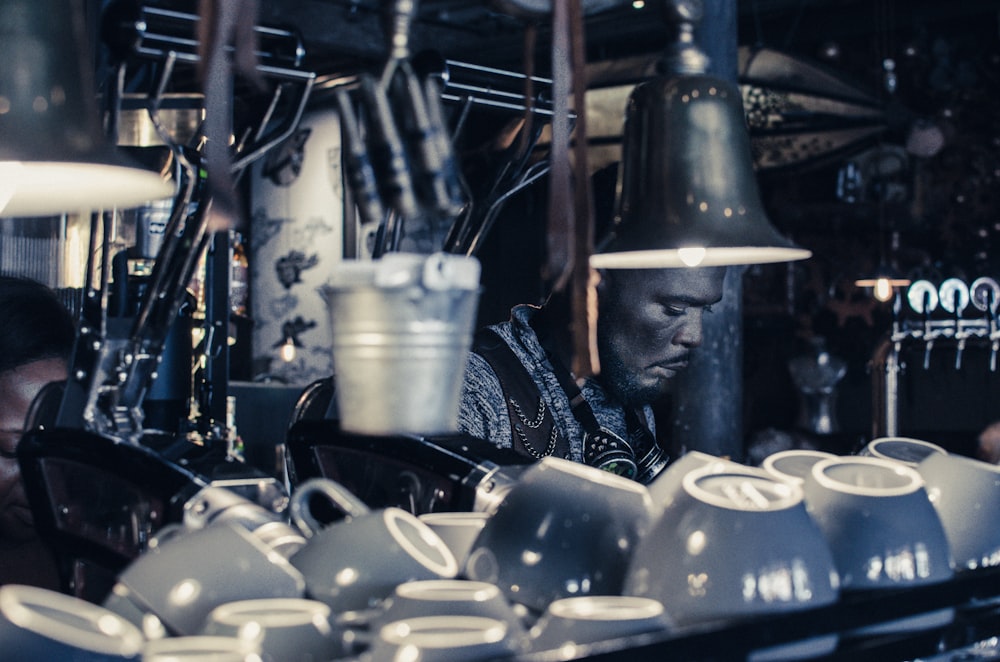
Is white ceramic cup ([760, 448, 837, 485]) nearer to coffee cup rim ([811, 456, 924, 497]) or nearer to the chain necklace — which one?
coffee cup rim ([811, 456, 924, 497])

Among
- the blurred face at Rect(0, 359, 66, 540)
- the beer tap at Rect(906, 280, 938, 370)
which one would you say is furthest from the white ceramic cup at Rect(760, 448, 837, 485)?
the beer tap at Rect(906, 280, 938, 370)

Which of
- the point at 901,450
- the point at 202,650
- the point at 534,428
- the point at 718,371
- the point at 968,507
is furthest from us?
the point at 718,371

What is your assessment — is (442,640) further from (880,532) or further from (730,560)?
(880,532)

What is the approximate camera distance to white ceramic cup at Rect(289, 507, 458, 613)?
828 mm

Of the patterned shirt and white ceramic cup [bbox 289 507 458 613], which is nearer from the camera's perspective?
white ceramic cup [bbox 289 507 458 613]

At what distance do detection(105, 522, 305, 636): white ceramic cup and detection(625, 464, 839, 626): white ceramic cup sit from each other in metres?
0.27

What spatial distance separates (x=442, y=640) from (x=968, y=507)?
2.01 feet

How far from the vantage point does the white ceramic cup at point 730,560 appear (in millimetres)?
796

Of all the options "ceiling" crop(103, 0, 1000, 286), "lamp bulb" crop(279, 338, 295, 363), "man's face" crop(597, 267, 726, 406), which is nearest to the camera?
"man's face" crop(597, 267, 726, 406)

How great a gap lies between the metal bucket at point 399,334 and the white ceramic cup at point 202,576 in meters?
0.17

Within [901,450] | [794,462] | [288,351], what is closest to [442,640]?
→ [794,462]

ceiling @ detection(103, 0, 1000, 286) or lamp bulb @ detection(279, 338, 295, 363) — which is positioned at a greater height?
ceiling @ detection(103, 0, 1000, 286)

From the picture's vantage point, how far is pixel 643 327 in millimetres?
2188

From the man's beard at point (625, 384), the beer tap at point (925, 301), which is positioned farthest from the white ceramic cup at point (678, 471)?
the beer tap at point (925, 301)
